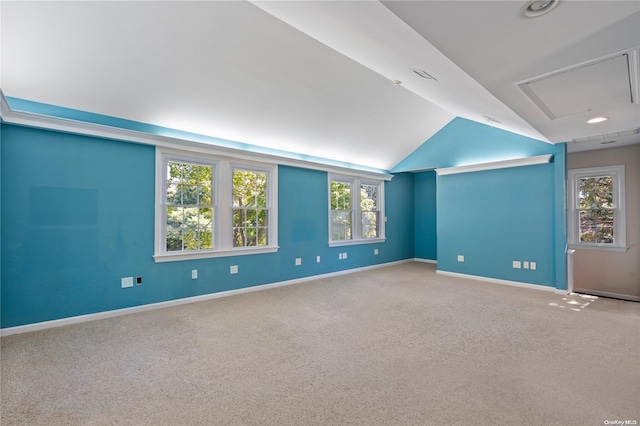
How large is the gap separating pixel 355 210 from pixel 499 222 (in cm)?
284

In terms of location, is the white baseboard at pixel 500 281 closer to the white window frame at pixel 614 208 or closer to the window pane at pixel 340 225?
the white window frame at pixel 614 208

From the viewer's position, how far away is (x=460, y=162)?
19.7ft

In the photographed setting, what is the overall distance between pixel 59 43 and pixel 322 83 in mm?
2876

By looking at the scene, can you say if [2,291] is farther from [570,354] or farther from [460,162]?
[460,162]

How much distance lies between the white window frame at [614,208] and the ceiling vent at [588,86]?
333 cm

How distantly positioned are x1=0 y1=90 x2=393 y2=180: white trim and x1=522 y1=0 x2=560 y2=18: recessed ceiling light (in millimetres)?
3897

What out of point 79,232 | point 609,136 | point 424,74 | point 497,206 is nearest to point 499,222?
point 497,206

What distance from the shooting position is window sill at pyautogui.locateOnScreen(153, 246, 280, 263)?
4000mm

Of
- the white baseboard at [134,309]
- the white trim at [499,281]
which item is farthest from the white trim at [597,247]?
the white baseboard at [134,309]

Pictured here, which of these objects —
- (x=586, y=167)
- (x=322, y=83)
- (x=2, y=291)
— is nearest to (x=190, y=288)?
(x=2, y=291)

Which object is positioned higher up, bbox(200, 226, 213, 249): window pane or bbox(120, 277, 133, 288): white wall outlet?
bbox(200, 226, 213, 249): window pane

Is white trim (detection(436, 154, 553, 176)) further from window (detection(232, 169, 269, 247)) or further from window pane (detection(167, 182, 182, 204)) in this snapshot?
window pane (detection(167, 182, 182, 204))

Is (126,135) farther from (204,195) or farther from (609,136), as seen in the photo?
(609,136)

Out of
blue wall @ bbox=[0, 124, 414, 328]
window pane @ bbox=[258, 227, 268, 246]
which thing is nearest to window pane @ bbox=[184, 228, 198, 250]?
blue wall @ bbox=[0, 124, 414, 328]
